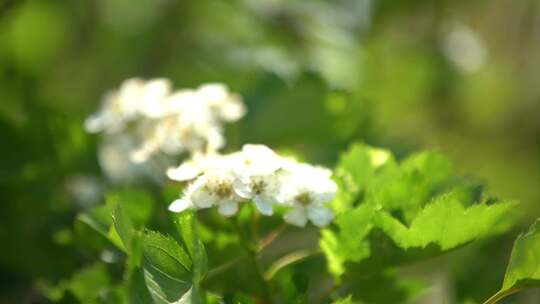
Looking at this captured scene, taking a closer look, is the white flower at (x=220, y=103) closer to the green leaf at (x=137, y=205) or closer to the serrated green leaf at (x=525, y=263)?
the green leaf at (x=137, y=205)

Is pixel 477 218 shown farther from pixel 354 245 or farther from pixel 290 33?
pixel 290 33

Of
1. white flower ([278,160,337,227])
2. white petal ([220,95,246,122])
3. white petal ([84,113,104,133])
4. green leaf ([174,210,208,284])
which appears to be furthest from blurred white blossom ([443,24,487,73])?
green leaf ([174,210,208,284])

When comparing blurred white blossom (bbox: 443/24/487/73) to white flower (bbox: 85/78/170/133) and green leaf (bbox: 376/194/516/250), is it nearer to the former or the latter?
white flower (bbox: 85/78/170/133)

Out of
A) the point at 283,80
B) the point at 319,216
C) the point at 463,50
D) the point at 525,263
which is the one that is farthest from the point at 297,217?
the point at 463,50

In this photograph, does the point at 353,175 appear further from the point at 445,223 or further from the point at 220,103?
the point at 220,103

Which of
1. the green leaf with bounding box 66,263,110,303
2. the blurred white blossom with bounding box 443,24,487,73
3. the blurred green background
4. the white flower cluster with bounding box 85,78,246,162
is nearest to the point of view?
the green leaf with bounding box 66,263,110,303
